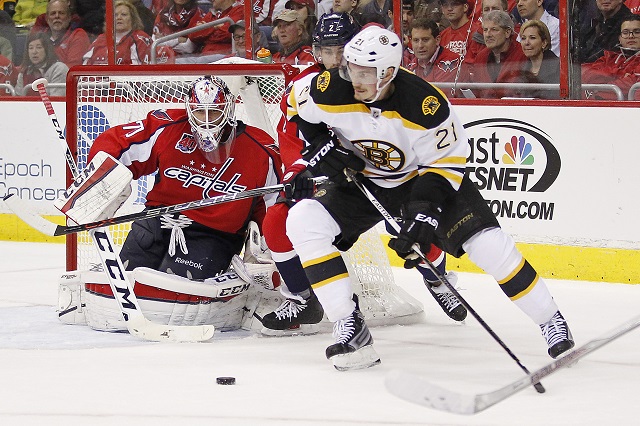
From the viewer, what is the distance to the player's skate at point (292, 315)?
398cm

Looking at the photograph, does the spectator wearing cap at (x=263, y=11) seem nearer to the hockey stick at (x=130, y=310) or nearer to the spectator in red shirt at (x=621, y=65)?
the spectator in red shirt at (x=621, y=65)

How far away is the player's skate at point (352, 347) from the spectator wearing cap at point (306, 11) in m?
2.89

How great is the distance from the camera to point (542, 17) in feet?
17.7

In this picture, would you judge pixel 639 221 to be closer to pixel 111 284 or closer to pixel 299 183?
pixel 299 183

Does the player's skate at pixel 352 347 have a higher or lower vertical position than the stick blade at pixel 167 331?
higher

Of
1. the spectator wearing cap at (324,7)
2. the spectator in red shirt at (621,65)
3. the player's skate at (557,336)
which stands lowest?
the spectator wearing cap at (324,7)

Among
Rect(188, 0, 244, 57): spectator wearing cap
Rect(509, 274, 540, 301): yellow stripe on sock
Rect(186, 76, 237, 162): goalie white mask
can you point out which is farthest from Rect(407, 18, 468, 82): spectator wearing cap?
Rect(509, 274, 540, 301): yellow stripe on sock

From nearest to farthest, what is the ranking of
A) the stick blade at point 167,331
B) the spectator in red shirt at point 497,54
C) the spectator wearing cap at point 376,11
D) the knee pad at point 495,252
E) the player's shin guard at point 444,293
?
the knee pad at point 495,252 < the stick blade at point 167,331 < the player's shin guard at point 444,293 < the spectator in red shirt at point 497,54 < the spectator wearing cap at point 376,11

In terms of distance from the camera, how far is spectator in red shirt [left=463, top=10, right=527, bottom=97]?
5.49 m

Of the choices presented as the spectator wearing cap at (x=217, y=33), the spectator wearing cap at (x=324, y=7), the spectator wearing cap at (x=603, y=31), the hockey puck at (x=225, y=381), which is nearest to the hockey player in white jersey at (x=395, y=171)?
the hockey puck at (x=225, y=381)

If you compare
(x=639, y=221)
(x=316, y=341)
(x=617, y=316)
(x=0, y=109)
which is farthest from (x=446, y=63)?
(x=0, y=109)

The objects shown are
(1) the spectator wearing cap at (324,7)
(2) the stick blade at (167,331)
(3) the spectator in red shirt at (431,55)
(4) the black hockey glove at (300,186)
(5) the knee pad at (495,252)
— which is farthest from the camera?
(1) the spectator wearing cap at (324,7)

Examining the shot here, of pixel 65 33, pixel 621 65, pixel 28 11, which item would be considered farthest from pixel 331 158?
pixel 28 11

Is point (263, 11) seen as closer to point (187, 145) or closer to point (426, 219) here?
point (187, 145)
